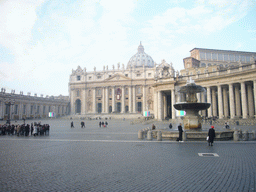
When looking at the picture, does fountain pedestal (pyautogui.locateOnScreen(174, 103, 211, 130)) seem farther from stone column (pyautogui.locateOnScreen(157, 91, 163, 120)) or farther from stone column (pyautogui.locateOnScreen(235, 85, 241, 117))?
stone column (pyautogui.locateOnScreen(157, 91, 163, 120))

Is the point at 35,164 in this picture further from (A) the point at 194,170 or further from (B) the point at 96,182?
(A) the point at 194,170

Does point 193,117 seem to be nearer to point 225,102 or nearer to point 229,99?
point 229,99

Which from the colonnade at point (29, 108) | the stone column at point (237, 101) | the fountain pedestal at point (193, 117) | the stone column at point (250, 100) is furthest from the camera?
the colonnade at point (29, 108)

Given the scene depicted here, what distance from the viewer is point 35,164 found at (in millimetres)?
7934

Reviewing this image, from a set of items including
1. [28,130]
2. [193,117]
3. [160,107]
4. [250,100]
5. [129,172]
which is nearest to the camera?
[129,172]

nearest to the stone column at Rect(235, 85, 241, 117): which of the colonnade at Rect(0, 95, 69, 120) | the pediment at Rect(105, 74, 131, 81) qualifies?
the pediment at Rect(105, 74, 131, 81)

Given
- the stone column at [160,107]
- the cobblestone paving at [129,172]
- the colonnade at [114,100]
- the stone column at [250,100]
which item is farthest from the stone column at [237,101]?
the colonnade at [114,100]

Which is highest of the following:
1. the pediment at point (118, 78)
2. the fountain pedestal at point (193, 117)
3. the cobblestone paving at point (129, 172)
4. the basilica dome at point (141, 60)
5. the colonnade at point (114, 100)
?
the basilica dome at point (141, 60)

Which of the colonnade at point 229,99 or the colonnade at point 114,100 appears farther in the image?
the colonnade at point 114,100

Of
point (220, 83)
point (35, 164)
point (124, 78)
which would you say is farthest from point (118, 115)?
point (35, 164)

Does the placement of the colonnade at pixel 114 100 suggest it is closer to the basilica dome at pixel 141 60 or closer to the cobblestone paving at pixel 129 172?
the basilica dome at pixel 141 60

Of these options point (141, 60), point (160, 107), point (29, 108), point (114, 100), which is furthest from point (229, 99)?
point (141, 60)

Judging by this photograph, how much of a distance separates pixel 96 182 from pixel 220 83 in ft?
113

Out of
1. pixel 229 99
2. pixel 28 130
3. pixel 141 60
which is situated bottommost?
pixel 28 130
